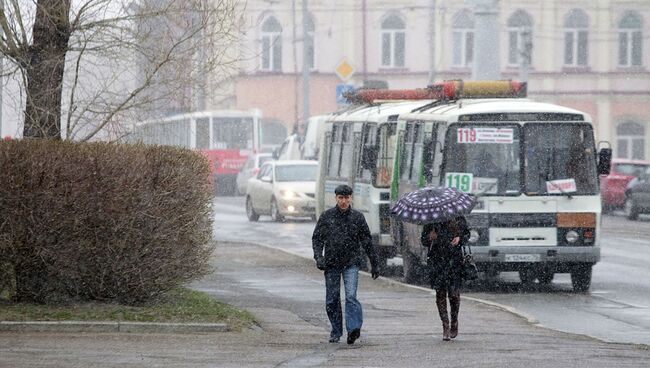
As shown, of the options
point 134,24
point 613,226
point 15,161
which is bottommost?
point 613,226

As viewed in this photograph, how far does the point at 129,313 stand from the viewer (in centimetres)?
1498

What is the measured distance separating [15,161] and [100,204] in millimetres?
910

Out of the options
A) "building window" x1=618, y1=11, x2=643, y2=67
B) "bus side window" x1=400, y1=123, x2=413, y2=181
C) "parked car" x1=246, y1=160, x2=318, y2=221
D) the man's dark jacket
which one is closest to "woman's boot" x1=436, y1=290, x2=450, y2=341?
the man's dark jacket

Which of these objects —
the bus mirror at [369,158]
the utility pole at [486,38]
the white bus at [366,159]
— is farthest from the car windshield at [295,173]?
the bus mirror at [369,158]

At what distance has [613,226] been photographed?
3769cm

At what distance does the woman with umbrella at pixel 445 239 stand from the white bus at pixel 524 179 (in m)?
5.59

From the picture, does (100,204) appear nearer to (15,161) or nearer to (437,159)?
(15,161)

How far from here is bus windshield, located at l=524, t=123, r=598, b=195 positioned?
20.5 metres

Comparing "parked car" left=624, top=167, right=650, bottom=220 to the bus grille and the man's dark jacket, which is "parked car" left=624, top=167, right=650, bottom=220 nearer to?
the bus grille

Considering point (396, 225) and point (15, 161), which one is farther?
point (396, 225)

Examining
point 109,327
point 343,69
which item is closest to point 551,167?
point 109,327

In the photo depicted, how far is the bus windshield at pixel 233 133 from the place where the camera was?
193 feet

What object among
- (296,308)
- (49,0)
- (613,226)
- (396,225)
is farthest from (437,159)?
(613,226)

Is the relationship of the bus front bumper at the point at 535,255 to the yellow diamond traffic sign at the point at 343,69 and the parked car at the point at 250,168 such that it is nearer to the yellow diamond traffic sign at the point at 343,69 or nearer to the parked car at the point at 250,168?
the yellow diamond traffic sign at the point at 343,69
